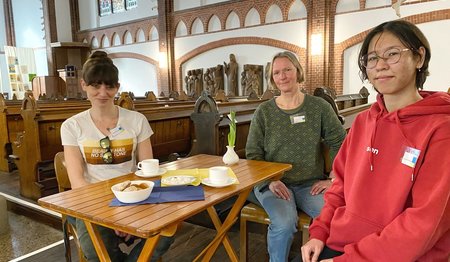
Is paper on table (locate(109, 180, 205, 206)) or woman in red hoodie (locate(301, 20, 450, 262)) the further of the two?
paper on table (locate(109, 180, 205, 206))

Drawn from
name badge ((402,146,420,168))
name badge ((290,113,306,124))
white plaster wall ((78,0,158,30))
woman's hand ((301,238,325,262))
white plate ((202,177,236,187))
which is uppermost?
white plaster wall ((78,0,158,30))

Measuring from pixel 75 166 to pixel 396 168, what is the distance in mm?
1524

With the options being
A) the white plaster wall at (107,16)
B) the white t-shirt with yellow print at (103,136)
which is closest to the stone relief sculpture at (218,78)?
the white plaster wall at (107,16)

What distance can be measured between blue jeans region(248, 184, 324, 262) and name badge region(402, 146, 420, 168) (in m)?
0.85

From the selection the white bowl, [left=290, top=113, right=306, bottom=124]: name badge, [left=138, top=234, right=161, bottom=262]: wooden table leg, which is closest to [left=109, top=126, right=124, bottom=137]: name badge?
the white bowl

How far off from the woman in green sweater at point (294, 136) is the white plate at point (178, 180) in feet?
1.72

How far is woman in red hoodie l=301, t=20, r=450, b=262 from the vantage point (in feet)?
3.58

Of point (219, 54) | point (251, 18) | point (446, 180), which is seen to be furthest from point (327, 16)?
point (446, 180)

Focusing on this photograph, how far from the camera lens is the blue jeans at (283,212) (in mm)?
1863

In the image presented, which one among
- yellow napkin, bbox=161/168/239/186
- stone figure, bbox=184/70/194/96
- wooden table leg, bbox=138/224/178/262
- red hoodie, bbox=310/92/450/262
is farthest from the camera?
stone figure, bbox=184/70/194/96

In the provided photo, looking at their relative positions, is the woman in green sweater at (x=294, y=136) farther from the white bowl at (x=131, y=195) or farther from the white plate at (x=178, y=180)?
the white bowl at (x=131, y=195)

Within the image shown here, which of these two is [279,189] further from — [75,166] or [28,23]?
[28,23]

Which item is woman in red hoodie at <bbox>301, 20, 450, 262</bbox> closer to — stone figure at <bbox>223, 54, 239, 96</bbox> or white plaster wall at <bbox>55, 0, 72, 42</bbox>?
stone figure at <bbox>223, 54, 239, 96</bbox>

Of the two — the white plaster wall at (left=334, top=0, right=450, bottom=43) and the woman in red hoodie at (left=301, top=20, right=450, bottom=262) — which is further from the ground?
the white plaster wall at (left=334, top=0, right=450, bottom=43)
